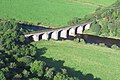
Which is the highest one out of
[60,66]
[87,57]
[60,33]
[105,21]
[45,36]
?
[105,21]

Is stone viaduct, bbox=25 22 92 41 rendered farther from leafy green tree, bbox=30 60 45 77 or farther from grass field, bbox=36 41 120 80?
leafy green tree, bbox=30 60 45 77

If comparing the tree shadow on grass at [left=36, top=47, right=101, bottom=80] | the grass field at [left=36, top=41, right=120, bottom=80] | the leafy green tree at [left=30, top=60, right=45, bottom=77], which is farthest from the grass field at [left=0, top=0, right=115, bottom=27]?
the leafy green tree at [left=30, top=60, right=45, bottom=77]

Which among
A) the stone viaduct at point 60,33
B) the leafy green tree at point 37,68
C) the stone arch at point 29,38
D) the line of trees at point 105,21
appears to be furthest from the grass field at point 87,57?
the line of trees at point 105,21

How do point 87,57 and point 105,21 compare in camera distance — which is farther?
point 105,21

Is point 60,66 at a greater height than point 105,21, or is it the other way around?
point 105,21

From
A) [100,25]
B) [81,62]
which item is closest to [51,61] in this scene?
[81,62]

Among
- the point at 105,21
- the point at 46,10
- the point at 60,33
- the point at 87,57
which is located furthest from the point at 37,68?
the point at 46,10

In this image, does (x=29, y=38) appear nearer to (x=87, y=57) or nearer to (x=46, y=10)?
(x=87, y=57)

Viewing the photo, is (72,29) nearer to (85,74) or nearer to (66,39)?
(66,39)
